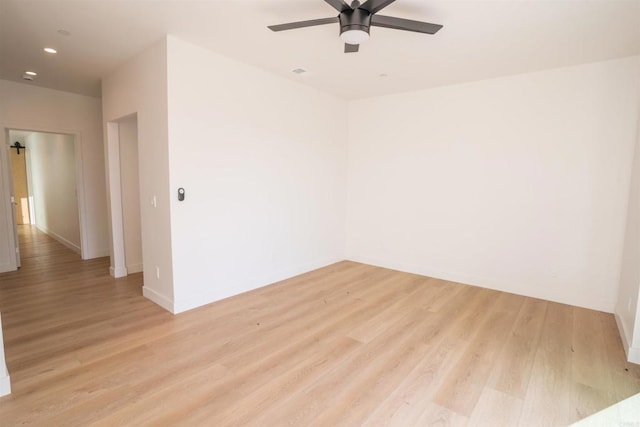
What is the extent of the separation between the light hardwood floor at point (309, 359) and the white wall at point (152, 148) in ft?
1.30

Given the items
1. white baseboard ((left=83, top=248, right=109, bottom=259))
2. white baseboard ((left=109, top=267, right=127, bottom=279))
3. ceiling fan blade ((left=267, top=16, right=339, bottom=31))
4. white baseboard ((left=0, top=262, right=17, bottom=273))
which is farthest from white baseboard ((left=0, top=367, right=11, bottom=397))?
white baseboard ((left=83, top=248, right=109, bottom=259))

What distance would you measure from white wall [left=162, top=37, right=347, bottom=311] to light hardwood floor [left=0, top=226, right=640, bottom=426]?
0.51 metres

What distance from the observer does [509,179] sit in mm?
4027

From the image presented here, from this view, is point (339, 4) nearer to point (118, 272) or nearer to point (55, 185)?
point (118, 272)

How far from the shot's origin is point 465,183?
437cm

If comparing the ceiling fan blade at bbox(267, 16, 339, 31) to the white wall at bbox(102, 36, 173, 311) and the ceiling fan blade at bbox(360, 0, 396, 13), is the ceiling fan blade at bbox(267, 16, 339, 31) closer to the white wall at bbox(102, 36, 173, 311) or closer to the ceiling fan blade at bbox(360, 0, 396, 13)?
the ceiling fan blade at bbox(360, 0, 396, 13)

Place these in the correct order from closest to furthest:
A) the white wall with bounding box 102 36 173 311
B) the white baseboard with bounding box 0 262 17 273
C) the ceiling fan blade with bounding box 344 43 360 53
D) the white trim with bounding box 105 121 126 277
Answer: the ceiling fan blade with bounding box 344 43 360 53 < the white wall with bounding box 102 36 173 311 < the white trim with bounding box 105 121 126 277 < the white baseboard with bounding box 0 262 17 273

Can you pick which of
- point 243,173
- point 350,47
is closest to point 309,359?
point 243,173

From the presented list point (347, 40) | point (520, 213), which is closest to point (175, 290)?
point (347, 40)

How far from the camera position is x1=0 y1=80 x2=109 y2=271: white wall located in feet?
15.1

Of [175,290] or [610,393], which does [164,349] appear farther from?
[610,393]

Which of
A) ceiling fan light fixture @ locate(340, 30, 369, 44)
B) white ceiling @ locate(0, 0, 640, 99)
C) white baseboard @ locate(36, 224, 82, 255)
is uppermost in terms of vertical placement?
white ceiling @ locate(0, 0, 640, 99)

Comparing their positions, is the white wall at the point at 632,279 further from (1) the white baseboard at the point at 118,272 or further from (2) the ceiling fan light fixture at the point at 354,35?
(1) the white baseboard at the point at 118,272

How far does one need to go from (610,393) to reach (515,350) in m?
0.63
